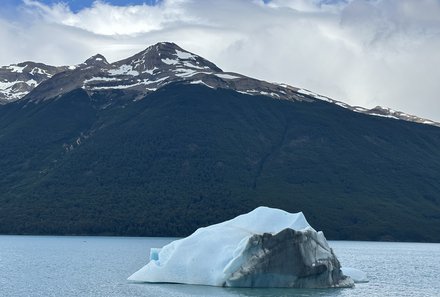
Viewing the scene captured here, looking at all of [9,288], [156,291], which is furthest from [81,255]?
[156,291]

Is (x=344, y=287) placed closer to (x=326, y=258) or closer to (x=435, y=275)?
(x=326, y=258)

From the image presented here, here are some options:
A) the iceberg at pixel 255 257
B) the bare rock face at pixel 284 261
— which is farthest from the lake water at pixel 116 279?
the iceberg at pixel 255 257

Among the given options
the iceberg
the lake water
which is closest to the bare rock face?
the iceberg

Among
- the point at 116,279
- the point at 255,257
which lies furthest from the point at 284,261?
the point at 116,279

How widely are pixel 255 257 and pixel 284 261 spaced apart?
8.91 ft

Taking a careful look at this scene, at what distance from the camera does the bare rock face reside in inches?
2530

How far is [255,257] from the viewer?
6397 centimetres

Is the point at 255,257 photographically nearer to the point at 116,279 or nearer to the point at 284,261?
the point at 284,261

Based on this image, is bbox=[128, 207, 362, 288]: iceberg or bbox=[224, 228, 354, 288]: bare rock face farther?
bbox=[128, 207, 362, 288]: iceberg

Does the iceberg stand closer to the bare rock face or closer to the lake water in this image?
the bare rock face

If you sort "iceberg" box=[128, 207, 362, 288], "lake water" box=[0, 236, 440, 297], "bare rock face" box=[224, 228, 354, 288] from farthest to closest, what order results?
"lake water" box=[0, 236, 440, 297]
"iceberg" box=[128, 207, 362, 288]
"bare rock face" box=[224, 228, 354, 288]

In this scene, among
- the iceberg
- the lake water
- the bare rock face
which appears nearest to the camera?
the bare rock face

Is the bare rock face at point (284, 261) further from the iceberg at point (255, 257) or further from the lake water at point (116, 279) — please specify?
the lake water at point (116, 279)

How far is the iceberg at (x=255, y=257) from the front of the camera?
212ft
